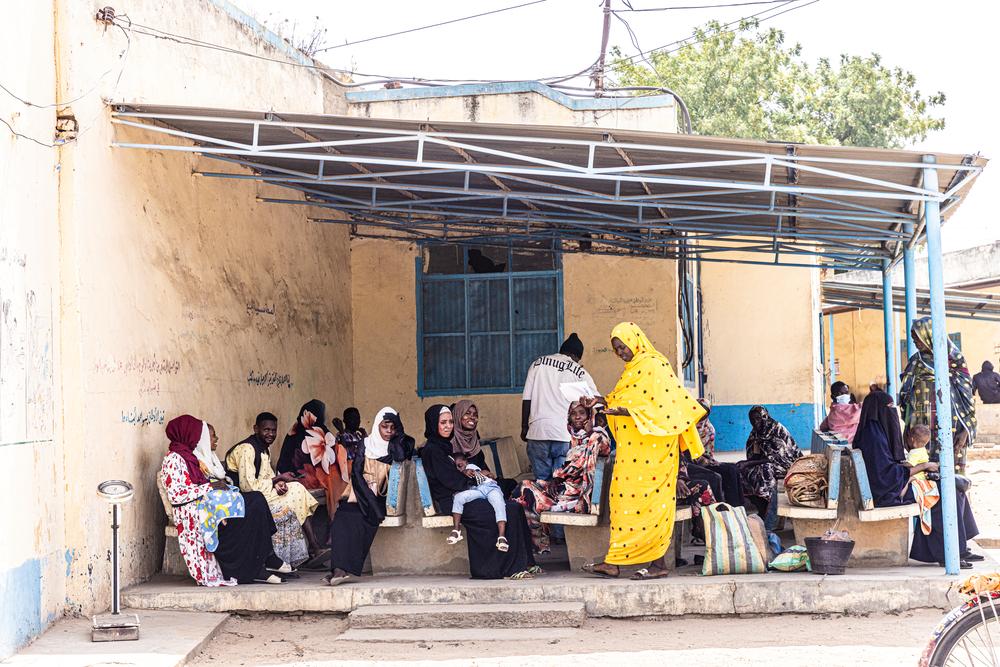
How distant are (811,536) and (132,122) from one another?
197 inches

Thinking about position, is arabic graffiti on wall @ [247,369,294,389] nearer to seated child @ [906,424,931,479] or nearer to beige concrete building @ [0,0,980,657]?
beige concrete building @ [0,0,980,657]

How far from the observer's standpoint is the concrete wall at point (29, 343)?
5.70m

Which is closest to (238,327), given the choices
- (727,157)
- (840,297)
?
(727,157)

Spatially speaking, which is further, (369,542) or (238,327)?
(238,327)

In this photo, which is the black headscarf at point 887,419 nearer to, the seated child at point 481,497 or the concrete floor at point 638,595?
the concrete floor at point 638,595

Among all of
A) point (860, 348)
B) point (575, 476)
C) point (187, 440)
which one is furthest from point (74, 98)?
point (860, 348)

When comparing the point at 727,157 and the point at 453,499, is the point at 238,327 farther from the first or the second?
the point at 727,157

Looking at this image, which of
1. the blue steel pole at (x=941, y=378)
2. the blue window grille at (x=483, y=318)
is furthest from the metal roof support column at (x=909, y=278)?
the blue window grille at (x=483, y=318)

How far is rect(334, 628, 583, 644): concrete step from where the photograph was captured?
6387 mm

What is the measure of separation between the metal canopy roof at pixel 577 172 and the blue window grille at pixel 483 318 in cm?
82

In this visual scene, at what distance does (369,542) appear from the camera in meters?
7.38

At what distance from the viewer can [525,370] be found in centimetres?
1166

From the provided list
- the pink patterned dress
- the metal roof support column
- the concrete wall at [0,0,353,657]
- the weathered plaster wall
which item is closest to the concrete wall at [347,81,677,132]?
the weathered plaster wall

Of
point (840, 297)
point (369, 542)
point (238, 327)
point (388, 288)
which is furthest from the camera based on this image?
point (840, 297)
